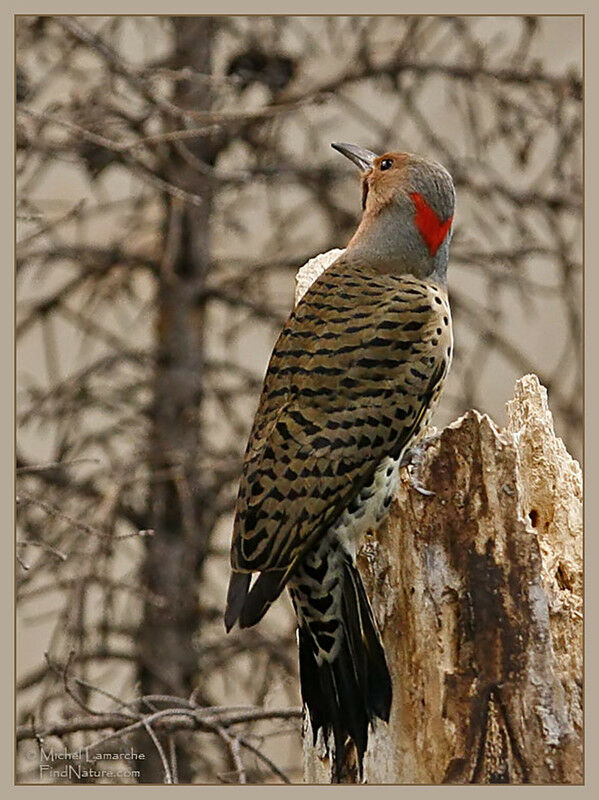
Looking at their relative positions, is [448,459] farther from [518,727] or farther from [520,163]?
[520,163]

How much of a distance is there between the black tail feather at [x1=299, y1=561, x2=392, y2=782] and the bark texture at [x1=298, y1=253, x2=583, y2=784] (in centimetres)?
4

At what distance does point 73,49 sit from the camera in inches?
251

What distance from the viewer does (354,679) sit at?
4035 mm

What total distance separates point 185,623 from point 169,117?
256 centimetres

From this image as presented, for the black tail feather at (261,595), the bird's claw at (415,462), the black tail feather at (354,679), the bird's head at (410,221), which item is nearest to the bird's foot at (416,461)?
the bird's claw at (415,462)

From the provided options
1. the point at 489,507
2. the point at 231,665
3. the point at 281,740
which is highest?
the point at 489,507

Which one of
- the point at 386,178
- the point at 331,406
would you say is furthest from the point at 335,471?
the point at 386,178

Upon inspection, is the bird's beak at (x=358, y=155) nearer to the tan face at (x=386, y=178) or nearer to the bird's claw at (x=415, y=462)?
the tan face at (x=386, y=178)

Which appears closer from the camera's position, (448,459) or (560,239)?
(448,459)

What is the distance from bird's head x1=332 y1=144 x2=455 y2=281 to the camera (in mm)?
4594

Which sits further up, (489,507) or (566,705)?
(489,507)

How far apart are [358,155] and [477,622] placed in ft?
6.63

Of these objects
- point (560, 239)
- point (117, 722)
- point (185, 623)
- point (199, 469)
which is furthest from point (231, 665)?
point (560, 239)

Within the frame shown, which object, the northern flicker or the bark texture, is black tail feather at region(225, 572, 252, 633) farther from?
the bark texture
